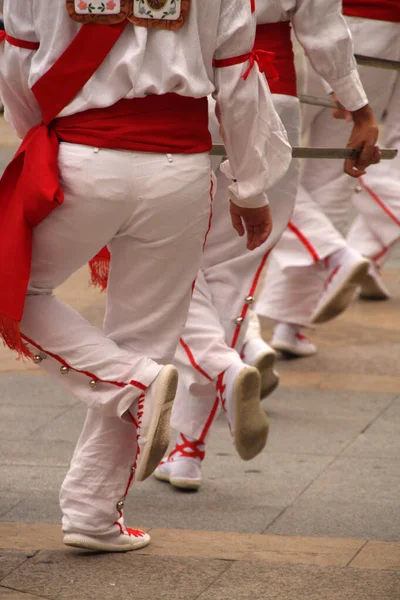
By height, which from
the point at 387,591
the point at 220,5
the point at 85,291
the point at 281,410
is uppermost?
the point at 220,5

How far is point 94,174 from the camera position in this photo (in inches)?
119

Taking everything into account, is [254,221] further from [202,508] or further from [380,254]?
[380,254]

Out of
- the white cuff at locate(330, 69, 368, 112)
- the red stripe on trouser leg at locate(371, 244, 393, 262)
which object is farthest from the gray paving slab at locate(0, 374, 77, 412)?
the red stripe on trouser leg at locate(371, 244, 393, 262)

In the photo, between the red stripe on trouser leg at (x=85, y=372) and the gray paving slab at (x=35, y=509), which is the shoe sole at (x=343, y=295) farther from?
the red stripe on trouser leg at (x=85, y=372)

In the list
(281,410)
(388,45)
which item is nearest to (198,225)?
(281,410)

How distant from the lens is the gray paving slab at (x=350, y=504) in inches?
144

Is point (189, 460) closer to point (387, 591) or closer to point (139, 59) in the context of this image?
point (387, 591)

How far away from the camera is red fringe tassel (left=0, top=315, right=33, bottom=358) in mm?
3094

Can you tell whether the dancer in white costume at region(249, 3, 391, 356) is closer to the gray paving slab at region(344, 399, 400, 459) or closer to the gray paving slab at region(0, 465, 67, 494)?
the gray paving slab at region(344, 399, 400, 459)

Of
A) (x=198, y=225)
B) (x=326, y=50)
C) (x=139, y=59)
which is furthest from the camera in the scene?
(x=326, y=50)

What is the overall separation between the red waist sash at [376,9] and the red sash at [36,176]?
253 cm

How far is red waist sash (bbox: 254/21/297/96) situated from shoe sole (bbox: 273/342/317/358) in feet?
6.08

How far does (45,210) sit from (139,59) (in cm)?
42

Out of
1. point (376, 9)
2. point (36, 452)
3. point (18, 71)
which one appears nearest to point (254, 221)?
point (18, 71)
